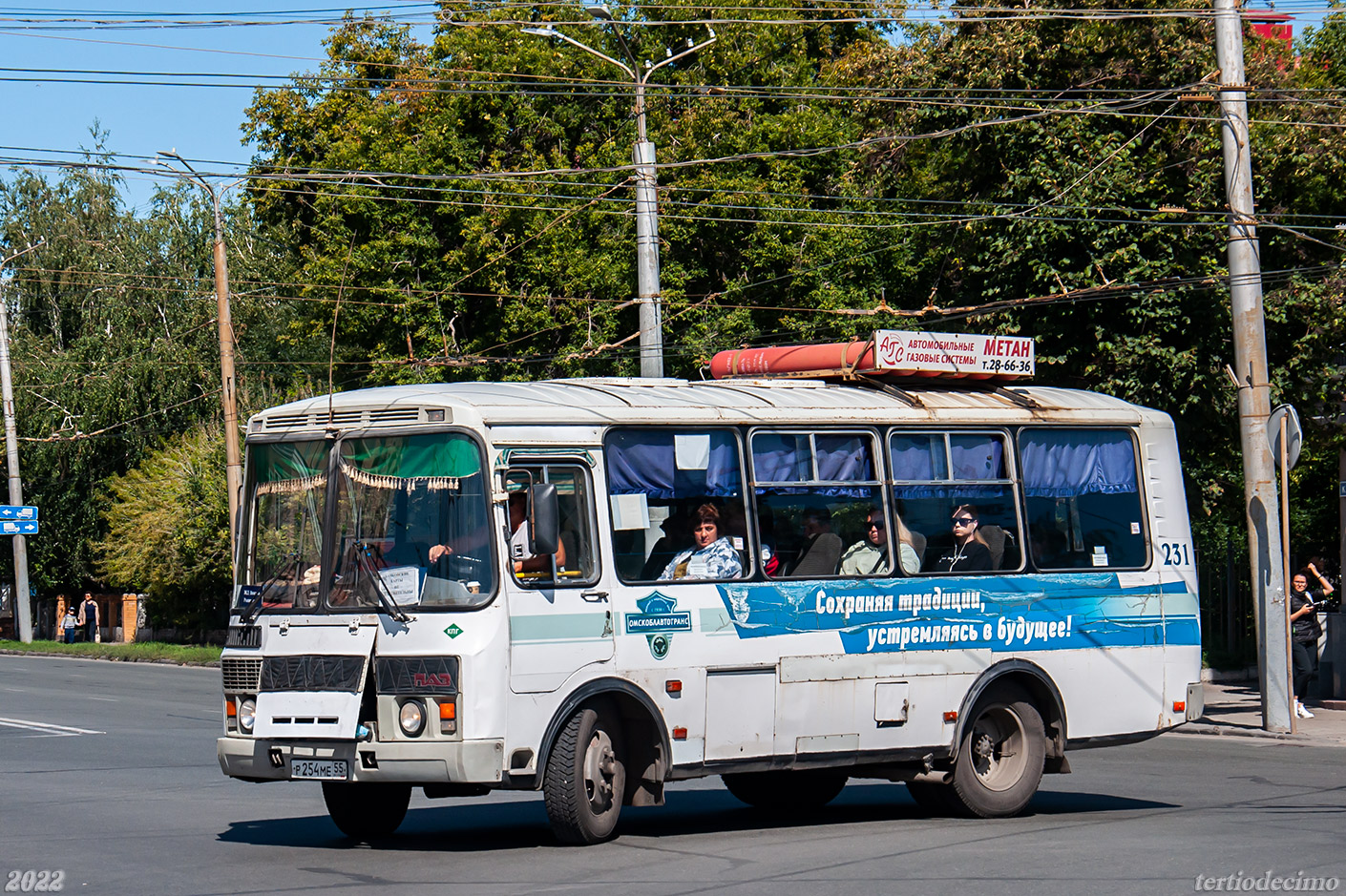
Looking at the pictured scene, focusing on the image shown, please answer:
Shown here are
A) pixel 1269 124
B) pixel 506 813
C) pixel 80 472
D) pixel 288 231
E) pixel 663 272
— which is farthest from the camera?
pixel 80 472

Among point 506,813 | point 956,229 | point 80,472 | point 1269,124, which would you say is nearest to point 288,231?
point 80,472

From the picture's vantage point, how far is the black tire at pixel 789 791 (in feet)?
40.5

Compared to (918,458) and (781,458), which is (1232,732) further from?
(781,458)

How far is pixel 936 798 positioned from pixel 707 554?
9.24 feet

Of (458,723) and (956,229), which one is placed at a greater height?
(956,229)

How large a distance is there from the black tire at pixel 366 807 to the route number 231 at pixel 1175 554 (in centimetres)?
619

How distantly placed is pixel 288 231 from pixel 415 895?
40.3m

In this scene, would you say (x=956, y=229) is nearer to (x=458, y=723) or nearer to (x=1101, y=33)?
(x=1101, y=33)

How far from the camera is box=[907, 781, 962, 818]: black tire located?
38.6 ft

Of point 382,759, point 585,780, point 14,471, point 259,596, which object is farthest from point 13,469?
point 585,780

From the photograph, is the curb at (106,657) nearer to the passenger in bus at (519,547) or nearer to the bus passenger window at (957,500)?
the bus passenger window at (957,500)

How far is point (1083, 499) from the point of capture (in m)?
12.6

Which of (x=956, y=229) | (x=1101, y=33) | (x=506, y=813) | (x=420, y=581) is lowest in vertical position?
(x=506, y=813)

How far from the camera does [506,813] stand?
12.1 m
